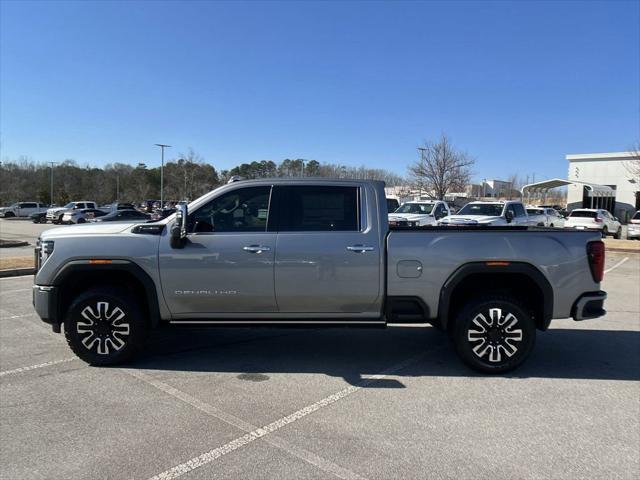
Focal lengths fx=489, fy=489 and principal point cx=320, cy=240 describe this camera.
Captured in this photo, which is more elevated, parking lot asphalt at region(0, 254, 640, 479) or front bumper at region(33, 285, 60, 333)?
front bumper at region(33, 285, 60, 333)

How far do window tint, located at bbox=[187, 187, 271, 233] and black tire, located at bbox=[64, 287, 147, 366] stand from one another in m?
1.08

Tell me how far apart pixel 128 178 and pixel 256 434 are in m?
96.5

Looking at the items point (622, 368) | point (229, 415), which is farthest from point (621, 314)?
point (229, 415)

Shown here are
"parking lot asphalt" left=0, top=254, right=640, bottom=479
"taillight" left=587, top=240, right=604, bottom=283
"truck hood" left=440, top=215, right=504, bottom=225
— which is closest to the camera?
"parking lot asphalt" left=0, top=254, right=640, bottom=479

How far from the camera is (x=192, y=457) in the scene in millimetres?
3340

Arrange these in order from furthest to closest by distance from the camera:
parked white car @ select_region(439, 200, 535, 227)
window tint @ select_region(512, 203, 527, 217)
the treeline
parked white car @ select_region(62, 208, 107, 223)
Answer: the treeline → parked white car @ select_region(62, 208, 107, 223) → window tint @ select_region(512, 203, 527, 217) → parked white car @ select_region(439, 200, 535, 227)

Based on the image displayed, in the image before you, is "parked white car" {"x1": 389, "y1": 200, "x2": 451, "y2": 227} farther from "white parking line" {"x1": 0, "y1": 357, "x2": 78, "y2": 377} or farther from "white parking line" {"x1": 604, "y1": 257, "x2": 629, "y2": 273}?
"white parking line" {"x1": 0, "y1": 357, "x2": 78, "y2": 377}

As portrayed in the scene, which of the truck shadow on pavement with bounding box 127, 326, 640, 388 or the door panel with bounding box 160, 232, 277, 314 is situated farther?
the truck shadow on pavement with bounding box 127, 326, 640, 388

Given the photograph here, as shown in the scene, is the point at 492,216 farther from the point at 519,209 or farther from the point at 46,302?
the point at 46,302

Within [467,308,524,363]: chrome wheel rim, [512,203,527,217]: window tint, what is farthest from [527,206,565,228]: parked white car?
[467,308,524,363]: chrome wheel rim

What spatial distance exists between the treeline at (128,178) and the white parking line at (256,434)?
5575 centimetres

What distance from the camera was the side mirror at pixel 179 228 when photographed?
4887mm

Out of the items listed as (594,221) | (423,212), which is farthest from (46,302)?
(594,221)

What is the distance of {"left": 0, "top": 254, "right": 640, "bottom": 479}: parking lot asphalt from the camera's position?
3.28 m
